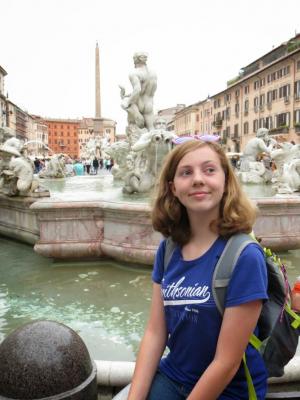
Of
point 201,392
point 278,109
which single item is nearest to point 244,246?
point 201,392

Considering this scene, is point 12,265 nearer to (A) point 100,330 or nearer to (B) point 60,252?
(B) point 60,252

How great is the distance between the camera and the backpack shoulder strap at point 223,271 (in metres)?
1.60

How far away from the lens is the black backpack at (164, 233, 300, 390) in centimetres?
161

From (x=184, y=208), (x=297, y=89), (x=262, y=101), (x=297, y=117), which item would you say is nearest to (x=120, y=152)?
(x=184, y=208)

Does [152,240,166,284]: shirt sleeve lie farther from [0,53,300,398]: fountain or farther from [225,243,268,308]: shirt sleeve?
[0,53,300,398]: fountain

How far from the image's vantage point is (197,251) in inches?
69.5

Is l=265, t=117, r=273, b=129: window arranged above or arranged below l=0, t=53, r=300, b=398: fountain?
above

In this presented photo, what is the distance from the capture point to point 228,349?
1.60 meters

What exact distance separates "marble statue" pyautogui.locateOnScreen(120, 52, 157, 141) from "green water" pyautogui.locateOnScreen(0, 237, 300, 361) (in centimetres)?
694

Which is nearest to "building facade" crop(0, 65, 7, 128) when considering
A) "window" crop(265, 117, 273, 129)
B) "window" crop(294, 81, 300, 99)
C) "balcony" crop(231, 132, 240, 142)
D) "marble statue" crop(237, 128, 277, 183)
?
"balcony" crop(231, 132, 240, 142)

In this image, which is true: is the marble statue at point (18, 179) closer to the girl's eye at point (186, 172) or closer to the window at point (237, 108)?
the girl's eye at point (186, 172)

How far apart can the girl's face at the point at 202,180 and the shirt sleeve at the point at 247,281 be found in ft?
0.92

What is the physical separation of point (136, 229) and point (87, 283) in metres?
0.98

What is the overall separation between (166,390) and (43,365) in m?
0.62
